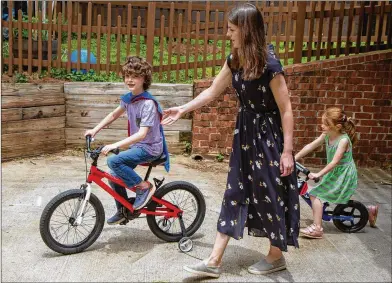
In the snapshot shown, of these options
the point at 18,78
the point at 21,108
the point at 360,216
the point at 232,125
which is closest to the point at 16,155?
the point at 21,108

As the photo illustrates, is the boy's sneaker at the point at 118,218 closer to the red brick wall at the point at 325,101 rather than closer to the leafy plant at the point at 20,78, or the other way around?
the red brick wall at the point at 325,101

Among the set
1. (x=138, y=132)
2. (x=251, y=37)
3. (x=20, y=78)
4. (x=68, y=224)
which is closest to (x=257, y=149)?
(x=251, y=37)

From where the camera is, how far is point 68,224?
15.0 ft

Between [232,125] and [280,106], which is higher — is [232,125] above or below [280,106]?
below

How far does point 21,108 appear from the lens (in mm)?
7441

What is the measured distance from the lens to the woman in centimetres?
371

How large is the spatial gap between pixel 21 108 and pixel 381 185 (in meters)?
4.87

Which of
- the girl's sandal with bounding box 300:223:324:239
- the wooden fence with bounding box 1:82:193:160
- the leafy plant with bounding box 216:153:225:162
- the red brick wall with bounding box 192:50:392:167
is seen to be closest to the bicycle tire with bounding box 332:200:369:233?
the girl's sandal with bounding box 300:223:324:239

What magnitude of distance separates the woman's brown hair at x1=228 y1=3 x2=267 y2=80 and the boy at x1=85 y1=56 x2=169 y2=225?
0.96m

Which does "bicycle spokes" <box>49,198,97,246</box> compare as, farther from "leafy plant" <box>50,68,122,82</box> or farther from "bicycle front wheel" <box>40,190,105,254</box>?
"leafy plant" <box>50,68,122,82</box>

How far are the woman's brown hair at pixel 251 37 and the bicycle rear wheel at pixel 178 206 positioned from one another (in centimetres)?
132

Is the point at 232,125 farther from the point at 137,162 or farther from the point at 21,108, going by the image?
the point at 137,162

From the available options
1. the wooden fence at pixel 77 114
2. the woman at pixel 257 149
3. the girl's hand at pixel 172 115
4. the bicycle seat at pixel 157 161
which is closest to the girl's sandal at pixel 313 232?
the woman at pixel 257 149

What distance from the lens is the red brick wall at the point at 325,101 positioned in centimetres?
780
